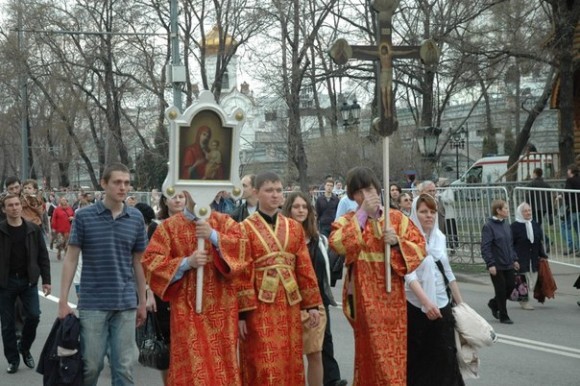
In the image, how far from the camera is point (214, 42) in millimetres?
37156

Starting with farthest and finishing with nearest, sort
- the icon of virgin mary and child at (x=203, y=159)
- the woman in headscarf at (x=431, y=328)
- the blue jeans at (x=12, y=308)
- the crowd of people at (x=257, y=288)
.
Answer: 1. the blue jeans at (x=12, y=308)
2. the woman in headscarf at (x=431, y=328)
3. the icon of virgin mary and child at (x=203, y=159)
4. the crowd of people at (x=257, y=288)

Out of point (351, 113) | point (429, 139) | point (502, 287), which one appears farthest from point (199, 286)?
point (351, 113)

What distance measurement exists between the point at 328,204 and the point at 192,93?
60.2 feet

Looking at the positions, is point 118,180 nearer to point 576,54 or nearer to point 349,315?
point 349,315

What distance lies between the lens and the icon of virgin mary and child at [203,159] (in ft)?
21.5

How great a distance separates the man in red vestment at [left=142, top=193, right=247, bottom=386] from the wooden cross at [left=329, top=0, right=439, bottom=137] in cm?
145

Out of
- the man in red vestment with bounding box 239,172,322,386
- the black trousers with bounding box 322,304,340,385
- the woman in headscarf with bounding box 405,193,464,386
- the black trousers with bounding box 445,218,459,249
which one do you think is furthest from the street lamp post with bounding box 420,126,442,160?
the man in red vestment with bounding box 239,172,322,386

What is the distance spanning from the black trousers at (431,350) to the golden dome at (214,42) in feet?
92.2

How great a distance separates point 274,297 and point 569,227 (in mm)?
10312

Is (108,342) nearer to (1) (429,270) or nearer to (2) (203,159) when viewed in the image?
(2) (203,159)

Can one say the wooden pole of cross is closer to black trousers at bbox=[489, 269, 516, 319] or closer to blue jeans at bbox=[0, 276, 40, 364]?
blue jeans at bbox=[0, 276, 40, 364]

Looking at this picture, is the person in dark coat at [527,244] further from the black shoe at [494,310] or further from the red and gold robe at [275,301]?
the red and gold robe at [275,301]

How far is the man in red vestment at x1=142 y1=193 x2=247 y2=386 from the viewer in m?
6.27

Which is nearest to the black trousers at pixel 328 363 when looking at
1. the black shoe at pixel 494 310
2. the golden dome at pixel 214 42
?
the black shoe at pixel 494 310
